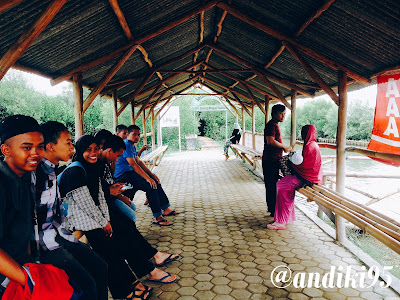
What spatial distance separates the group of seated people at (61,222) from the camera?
138 centimetres

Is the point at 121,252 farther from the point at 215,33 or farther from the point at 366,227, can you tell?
the point at 215,33

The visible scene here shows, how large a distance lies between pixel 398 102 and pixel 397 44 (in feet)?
2.55

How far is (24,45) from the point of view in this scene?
242 cm

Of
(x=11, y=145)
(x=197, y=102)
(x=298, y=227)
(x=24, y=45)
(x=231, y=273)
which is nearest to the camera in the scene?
(x=11, y=145)

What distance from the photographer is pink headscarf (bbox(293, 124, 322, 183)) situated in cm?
365

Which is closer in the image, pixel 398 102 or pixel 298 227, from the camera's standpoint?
pixel 398 102

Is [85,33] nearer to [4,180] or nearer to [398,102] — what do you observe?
[4,180]

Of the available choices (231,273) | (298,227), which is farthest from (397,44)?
(231,273)

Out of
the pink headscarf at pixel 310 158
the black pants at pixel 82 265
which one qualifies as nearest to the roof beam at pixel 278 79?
the pink headscarf at pixel 310 158

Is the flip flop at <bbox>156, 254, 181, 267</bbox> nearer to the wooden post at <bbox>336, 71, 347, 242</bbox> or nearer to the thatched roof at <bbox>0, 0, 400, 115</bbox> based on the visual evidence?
the thatched roof at <bbox>0, 0, 400, 115</bbox>

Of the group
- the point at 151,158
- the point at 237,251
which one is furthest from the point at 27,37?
the point at 151,158

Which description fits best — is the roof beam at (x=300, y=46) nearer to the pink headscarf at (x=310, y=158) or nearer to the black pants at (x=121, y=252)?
the pink headscarf at (x=310, y=158)

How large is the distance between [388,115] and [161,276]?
131 inches

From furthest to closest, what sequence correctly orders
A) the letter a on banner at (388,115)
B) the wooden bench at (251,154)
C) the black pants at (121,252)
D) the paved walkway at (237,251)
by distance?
the wooden bench at (251,154), the letter a on banner at (388,115), the paved walkway at (237,251), the black pants at (121,252)
